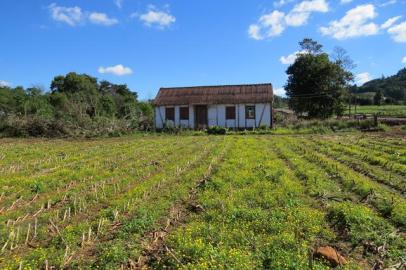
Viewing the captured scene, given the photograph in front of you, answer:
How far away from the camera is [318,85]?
39.1 meters

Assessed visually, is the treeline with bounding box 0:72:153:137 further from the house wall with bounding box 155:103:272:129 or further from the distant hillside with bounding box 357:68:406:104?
the distant hillside with bounding box 357:68:406:104

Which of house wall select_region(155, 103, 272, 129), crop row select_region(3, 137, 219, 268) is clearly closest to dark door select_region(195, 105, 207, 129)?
house wall select_region(155, 103, 272, 129)

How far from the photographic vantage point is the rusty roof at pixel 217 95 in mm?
34094

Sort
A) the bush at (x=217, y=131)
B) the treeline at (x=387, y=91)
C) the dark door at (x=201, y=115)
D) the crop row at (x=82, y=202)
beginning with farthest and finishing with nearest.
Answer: the treeline at (x=387, y=91), the dark door at (x=201, y=115), the bush at (x=217, y=131), the crop row at (x=82, y=202)

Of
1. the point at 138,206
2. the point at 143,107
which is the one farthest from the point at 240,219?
the point at 143,107

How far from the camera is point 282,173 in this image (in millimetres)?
10680

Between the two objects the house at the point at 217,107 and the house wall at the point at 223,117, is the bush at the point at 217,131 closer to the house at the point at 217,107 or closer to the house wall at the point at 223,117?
the house at the point at 217,107

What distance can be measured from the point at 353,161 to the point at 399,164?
1.46m

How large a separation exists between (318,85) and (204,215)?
34.5 m

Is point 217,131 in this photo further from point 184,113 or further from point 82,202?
point 82,202

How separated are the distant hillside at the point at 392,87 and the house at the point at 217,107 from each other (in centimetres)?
5296

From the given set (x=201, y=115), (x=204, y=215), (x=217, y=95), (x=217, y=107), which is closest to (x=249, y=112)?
(x=217, y=107)

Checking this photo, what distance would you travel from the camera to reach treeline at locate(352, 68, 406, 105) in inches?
3009

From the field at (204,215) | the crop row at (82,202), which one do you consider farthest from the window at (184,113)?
the crop row at (82,202)
